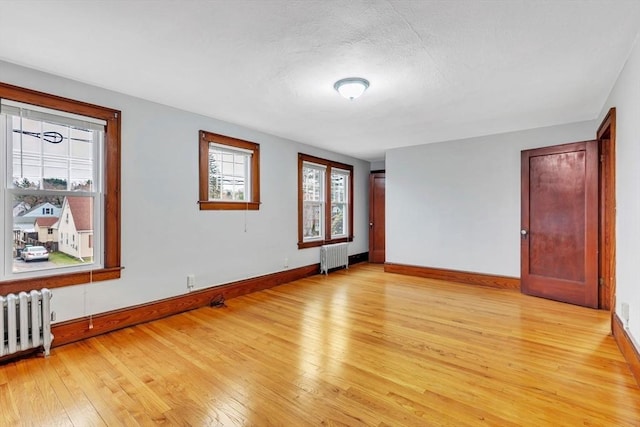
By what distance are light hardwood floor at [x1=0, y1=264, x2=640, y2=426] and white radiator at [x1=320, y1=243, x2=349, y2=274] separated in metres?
2.21

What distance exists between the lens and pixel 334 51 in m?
2.36

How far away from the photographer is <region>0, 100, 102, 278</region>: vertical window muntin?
2588 mm

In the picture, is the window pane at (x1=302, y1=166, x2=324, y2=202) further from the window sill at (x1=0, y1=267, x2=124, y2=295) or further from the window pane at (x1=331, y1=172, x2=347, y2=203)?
the window sill at (x1=0, y1=267, x2=124, y2=295)

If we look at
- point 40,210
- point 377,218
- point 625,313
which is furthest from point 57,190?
point 377,218

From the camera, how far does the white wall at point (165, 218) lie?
3.00 meters

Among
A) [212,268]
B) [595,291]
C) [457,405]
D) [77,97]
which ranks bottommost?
[457,405]

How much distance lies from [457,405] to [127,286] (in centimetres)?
324

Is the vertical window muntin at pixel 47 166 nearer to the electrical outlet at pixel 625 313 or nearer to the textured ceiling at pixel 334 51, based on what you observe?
the textured ceiling at pixel 334 51

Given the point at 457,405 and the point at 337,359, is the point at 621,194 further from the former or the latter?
the point at 337,359

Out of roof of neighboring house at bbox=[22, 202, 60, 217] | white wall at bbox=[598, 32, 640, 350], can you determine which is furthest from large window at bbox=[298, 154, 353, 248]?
white wall at bbox=[598, 32, 640, 350]

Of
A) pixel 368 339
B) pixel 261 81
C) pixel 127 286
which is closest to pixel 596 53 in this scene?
pixel 261 81

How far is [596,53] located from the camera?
2.37m

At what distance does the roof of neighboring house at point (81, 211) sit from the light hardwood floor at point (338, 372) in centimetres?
111

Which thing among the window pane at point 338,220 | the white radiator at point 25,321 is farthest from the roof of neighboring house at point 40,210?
the window pane at point 338,220
